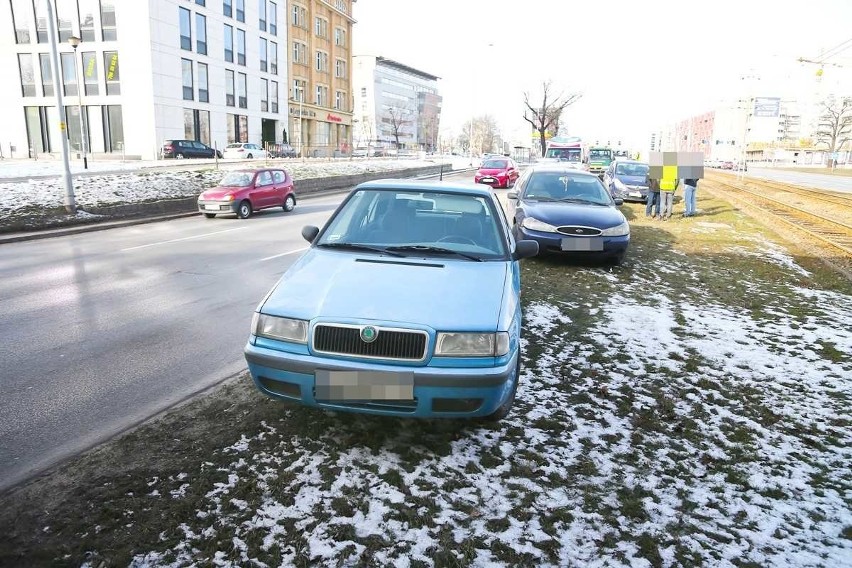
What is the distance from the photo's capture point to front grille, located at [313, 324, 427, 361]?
10.8 ft

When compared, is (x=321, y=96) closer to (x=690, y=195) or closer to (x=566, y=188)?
(x=690, y=195)

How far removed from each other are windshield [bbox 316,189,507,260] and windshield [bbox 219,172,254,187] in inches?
544

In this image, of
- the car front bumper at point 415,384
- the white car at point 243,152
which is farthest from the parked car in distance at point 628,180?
the white car at point 243,152

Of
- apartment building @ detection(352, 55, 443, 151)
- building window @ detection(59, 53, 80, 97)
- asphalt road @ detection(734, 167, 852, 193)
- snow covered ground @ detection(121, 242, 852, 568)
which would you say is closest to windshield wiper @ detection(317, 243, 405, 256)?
snow covered ground @ detection(121, 242, 852, 568)

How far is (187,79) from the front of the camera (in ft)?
140

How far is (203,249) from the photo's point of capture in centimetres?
1160

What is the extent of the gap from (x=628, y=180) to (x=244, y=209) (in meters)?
14.9

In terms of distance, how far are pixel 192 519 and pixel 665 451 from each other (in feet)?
9.50

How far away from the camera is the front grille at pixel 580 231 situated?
888 cm

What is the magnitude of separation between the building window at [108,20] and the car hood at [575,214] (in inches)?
1640

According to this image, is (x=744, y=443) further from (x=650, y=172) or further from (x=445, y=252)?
(x=650, y=172)

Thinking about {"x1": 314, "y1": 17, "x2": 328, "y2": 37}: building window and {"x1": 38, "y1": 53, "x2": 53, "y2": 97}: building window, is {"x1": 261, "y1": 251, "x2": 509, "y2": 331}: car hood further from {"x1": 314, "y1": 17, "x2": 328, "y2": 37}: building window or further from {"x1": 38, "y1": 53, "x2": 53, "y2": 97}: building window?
{"x1": 314, "y1": 17, "x2": 328, "y2": 37}: building window

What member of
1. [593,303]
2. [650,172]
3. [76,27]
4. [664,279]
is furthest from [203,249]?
[76,27]

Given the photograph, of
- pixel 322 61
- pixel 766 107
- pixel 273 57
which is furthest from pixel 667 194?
pixel 322 61
